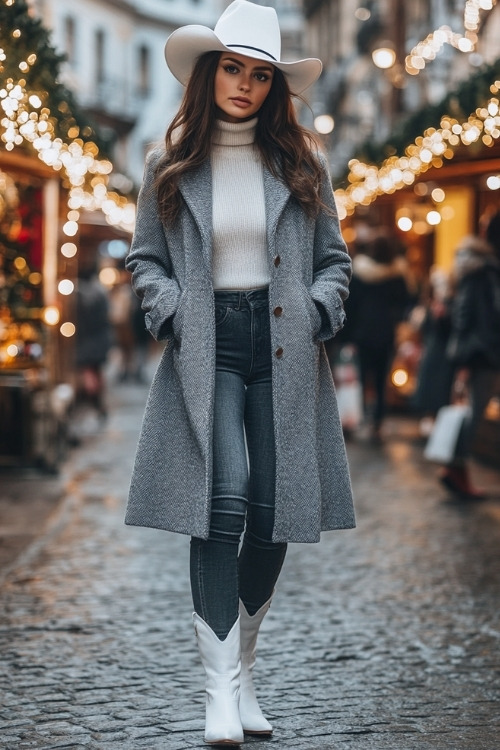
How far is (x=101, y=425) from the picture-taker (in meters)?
15.0

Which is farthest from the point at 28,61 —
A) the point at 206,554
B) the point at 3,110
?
the point at 206,554

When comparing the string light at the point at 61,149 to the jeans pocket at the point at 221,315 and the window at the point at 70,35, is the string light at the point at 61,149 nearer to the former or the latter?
the jeans pocket at the point at 221,315

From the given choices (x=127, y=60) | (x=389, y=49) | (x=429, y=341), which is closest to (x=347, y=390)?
(x=429, y=341)

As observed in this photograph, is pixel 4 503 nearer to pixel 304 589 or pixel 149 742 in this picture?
pixel 304 589

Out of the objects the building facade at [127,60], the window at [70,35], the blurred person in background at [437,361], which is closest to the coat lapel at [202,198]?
the blurred person in background at [437,361]

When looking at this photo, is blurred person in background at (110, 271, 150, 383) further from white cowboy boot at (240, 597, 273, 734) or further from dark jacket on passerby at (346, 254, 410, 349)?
white cowboy boot at (240, 597, 273, 734)

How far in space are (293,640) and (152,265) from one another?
5.86 ft

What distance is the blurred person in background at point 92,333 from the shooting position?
14.7 m

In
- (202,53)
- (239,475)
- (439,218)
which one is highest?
(439,218)

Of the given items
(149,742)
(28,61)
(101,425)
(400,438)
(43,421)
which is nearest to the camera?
(149,742)

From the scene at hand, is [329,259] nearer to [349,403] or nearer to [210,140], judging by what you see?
[210,140]

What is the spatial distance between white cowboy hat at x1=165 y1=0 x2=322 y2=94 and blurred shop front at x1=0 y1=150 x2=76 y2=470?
5.62 meters

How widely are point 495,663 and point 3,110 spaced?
13.5ft

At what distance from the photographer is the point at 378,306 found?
13.2 m
